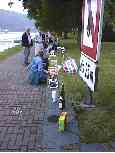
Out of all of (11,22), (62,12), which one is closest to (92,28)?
(62,12)

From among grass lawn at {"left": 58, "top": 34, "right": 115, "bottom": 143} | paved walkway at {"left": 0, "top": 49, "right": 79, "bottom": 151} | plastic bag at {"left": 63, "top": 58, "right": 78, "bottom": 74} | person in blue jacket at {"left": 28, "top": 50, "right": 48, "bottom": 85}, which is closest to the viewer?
paved walkway at {"left": 0, "top": 49, "right": 79, "bottom": 151}

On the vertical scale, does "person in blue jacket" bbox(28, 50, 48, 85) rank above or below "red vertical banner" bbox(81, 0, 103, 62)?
below

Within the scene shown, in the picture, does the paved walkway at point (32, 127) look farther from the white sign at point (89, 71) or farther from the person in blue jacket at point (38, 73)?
the person in blue jacket at point (38, 73)

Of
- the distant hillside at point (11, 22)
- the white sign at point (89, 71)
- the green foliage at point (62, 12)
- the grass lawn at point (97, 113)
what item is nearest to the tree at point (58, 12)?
the green foliage at point (62, 12)

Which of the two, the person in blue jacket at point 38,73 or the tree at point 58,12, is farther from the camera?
the tree at point 58,12

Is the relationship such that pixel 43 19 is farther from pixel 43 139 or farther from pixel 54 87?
pixel 43 139

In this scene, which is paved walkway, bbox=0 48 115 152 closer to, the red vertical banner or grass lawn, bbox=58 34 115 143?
grass lawn, bbox=58 34 115 143

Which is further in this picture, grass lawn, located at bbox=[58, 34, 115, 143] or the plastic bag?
the plastic bag

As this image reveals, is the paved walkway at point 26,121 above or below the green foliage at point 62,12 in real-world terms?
below

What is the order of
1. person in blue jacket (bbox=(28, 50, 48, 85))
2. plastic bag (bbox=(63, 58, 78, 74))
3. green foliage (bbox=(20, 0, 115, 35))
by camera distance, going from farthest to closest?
1. green foliage (bbox=(20, 0, 115, 35))
2. plastic bag (bbox=(63, 58, 78, 74))
3. person in blue jacket (bbox=(28, 50, 48, 85))

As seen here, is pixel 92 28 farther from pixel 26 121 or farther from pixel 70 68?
pixel 70 68

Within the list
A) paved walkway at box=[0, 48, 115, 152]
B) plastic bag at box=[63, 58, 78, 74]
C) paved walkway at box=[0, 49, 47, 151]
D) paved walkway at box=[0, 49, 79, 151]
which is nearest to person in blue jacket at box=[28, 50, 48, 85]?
paved walkway at box=[0, 49, 47, 151]

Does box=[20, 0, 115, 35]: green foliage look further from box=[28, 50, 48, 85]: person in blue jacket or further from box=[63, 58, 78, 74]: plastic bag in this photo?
box=[28, 50, 48, 85]: person in blue jacket

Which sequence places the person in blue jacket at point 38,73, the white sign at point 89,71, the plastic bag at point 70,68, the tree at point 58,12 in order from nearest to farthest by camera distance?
the white sign at point 89,71 < the person in blue jacket at point 38,73 < the plastic bag at point 70,68 < the tree at point 58,12
